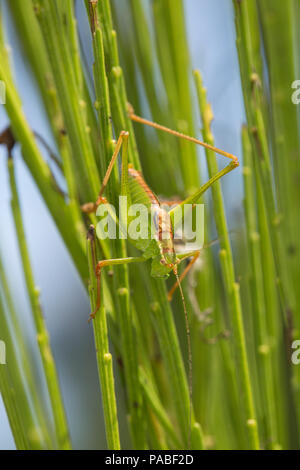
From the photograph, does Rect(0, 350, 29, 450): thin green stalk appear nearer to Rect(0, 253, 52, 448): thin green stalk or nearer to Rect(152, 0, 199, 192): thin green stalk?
Rect(0, 253, 52, 448): thin green stalk

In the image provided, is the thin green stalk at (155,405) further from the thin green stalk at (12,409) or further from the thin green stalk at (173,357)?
the thin green stalk at (12,409)

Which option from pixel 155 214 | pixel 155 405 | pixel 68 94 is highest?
pixel 68 94

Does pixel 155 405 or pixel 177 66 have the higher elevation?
pixel 177 66

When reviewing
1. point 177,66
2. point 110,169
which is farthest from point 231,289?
point 177,66

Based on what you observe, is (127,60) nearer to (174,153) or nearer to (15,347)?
(174,153)

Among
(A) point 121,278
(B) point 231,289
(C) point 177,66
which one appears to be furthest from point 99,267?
(C) point 177,66

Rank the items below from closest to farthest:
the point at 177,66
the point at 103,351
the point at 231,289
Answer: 1. the point at 103,351
2. the point at 231,289
3. the point at 177,66

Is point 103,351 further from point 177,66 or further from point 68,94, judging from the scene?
point 177,66

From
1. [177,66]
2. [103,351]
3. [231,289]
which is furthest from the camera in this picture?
[177,66]

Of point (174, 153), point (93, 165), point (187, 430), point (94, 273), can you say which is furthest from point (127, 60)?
point (187, 430)

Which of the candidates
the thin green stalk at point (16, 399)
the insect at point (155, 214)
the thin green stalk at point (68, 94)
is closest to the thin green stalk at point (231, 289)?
the insect at point (155, 214)

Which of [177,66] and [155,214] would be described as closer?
[155,214]
